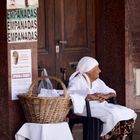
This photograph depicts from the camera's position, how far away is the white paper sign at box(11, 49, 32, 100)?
6.95 meters

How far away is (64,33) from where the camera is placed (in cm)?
901

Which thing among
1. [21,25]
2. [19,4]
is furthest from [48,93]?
[19,4]

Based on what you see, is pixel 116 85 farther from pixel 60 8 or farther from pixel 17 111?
pixel 17 111

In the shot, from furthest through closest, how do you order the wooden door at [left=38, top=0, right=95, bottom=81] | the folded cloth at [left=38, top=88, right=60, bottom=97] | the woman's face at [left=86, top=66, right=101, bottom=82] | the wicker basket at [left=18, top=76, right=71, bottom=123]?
the wooden door at [left=38, top=0, right=95, bottom=81], the woman's face at [left=86, top=66, right=101, bottom=82], the folded cloth at [left=38, top=88, right=60, bottom=97], the wicker basket at [left=18, top=76, right=71, bottom=123]

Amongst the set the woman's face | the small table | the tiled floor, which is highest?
the woman's face

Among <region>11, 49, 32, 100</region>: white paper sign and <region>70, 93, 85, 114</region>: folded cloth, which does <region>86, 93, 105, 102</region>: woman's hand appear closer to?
<region>70, 93, 85, 114</region>: folded cloth

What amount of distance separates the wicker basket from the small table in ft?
0.18

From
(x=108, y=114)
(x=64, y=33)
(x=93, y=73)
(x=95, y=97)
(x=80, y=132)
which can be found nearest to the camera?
(x=108, y=114)

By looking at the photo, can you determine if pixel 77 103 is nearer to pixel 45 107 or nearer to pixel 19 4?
pixel 45 107

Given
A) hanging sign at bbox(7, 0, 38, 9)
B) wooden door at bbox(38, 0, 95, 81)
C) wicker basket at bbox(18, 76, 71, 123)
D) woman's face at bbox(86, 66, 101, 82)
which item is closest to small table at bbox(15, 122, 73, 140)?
wicker basket at bbox(18, 76, 71, 123)

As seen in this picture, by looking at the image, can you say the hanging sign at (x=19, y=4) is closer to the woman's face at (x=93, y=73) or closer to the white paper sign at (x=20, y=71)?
the white paper sign at (x=20, y=71)

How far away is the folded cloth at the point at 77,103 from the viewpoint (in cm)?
673

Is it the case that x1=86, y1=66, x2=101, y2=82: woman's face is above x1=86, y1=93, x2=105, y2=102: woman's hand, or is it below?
above

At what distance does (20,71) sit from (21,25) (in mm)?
504
